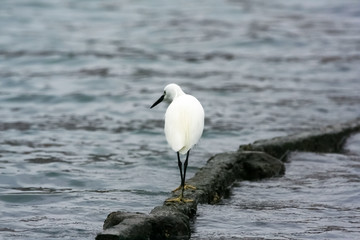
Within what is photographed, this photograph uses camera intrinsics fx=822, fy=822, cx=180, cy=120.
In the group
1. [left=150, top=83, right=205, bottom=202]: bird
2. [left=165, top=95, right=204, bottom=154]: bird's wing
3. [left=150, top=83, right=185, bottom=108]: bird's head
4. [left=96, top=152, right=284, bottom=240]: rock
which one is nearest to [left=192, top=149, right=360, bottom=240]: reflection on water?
[left=96, top=152, right=284, bottom=240]: rock

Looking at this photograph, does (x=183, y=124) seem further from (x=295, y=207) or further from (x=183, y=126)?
(x=295, y=207)

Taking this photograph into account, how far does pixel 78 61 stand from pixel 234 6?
763 cm

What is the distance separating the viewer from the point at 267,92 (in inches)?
538

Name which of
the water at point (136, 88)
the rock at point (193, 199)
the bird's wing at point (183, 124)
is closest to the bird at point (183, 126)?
the bird's wing at point (183, 124)

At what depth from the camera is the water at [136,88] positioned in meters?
8.00

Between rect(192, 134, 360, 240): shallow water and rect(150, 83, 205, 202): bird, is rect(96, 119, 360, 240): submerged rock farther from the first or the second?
rect(150, 83, 205, 202): bird

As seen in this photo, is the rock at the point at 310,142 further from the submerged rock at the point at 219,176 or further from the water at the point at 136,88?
the water at the point at 136,88

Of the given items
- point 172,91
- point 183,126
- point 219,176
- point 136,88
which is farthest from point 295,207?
point 136,88

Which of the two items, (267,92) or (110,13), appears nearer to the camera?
(267,92)

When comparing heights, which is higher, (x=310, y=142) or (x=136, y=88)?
(x=310, y=142)

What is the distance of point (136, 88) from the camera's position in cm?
1426

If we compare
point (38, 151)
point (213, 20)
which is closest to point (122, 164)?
point (38, 151)

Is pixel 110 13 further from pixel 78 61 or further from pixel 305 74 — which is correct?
pixel 305 74

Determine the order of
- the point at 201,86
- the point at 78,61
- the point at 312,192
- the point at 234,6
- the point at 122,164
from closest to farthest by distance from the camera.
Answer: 1. the point at 312,192
2. the point at 122,164
3. the point at 201,86
4. the point at 78,61
5. the point at 234,6
